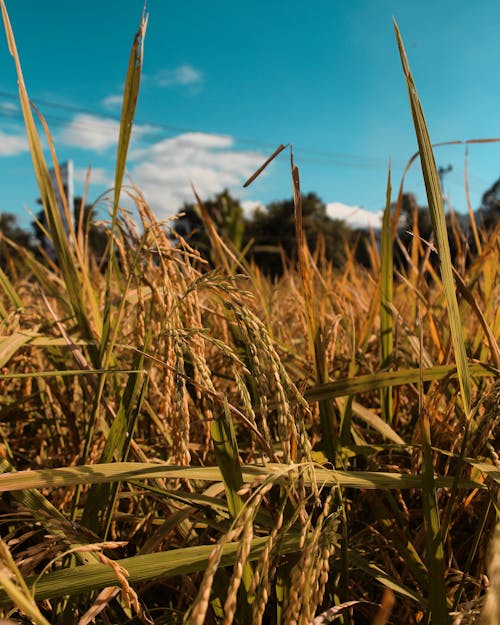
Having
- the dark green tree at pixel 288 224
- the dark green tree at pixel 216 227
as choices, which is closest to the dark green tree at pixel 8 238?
the dark green tree at pixel 216 227

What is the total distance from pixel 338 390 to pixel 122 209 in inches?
15.6

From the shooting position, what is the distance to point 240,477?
45 cm

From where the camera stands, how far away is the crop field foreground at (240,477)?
392 millimetres

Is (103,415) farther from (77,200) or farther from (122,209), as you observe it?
(77,200)

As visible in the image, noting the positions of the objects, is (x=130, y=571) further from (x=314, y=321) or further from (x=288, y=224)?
(x=288, y=224)

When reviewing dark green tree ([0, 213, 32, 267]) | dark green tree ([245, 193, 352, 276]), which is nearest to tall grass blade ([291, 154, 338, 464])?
dark green tree ([0, 213, 32, 267])

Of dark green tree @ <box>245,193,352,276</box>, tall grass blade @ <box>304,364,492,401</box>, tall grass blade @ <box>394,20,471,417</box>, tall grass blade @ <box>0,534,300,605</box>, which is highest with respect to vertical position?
dark green tree @ <box>245,193,352,276</box>

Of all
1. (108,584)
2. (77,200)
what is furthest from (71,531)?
(77,200)

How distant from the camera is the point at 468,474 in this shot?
657 mm

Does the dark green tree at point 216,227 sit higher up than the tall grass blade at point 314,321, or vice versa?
the dark green tree at point 216,227

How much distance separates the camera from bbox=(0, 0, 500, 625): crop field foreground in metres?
0.39

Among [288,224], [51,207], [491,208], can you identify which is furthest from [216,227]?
[288,224]

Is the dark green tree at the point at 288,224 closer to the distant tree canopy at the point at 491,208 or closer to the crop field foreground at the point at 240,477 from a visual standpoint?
the distant tree canopy at the point at 491,208

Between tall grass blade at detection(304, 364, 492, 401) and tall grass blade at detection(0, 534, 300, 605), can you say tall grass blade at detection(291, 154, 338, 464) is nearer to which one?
tall grass blade at detection(304, 364, 492, 401)
